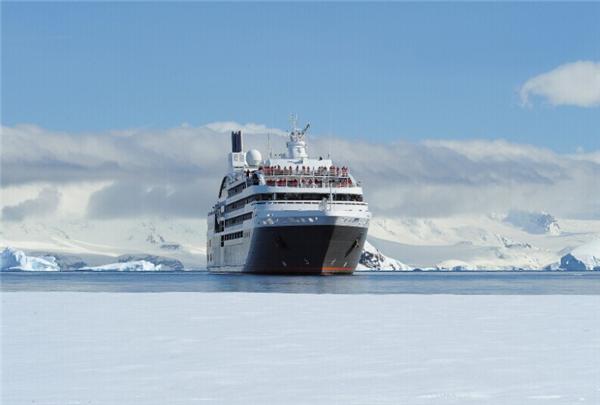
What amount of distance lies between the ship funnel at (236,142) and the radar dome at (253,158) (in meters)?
8.15

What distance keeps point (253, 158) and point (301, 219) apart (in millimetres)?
40655

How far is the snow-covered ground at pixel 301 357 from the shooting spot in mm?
13094

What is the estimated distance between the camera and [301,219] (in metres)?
89.0

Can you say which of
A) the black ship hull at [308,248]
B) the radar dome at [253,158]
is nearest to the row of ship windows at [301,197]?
the black ship hull at [308,248]

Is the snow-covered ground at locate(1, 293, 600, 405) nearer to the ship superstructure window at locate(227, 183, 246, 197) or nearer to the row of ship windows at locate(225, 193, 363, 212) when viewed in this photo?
the row of ship windows at locate(225, 193, 363, 212)

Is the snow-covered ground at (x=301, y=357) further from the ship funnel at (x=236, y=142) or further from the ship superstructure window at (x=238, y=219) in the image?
the ship funnel at (x=236, y=142)

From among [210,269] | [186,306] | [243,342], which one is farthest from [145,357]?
[210,269]

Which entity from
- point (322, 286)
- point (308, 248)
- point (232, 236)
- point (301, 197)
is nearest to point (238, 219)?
point (232, 236)

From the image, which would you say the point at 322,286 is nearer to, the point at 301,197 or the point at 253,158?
the point at 301,197

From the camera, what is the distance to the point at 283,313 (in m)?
28.0

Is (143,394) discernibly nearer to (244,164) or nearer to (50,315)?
(50,315)

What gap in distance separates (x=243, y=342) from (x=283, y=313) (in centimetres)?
866

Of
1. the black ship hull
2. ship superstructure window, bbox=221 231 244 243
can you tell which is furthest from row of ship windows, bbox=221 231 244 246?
the black ship hull

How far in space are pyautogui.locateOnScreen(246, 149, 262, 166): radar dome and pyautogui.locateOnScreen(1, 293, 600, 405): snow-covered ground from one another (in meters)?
100
